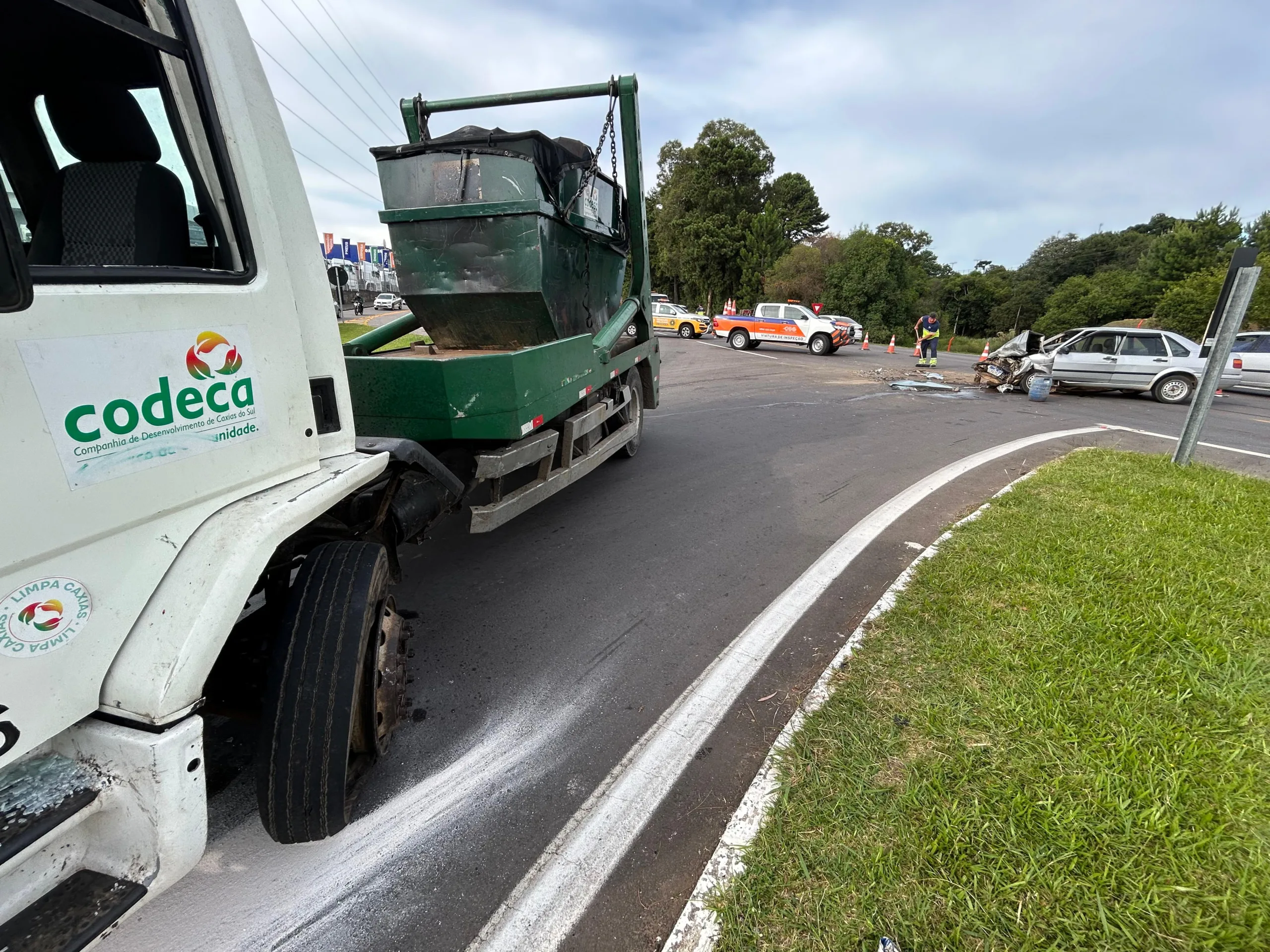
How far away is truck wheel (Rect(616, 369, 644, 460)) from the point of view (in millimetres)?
6320

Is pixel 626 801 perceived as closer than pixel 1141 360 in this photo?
Yes

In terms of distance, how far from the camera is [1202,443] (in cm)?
864

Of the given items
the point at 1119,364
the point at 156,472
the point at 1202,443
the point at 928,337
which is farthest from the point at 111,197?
the point at 928,337

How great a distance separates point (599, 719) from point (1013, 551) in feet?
10.2

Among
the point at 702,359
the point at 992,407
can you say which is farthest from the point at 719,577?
Result: the point at 702,359

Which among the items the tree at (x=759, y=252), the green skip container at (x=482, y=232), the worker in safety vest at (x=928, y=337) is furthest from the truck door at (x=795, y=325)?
the green skip container at (x=482, y=232)

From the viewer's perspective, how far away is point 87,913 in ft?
4.41

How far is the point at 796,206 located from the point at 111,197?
5052cm

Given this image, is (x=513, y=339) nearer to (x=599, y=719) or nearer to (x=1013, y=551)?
(x=599, y=719)

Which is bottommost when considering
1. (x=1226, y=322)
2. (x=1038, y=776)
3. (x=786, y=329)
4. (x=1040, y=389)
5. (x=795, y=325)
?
(x=1038, y=776)

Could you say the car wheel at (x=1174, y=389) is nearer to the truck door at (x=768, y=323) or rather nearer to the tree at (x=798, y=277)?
the truck door at (x=768, y=323)

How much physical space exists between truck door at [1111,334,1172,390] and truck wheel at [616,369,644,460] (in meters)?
11.6

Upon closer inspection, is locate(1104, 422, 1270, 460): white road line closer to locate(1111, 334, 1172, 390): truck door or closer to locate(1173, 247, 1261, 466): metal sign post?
locate(1173, 247, 1261, 466): metal sign post

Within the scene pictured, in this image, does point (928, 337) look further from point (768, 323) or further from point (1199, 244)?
point (1199, 244)
